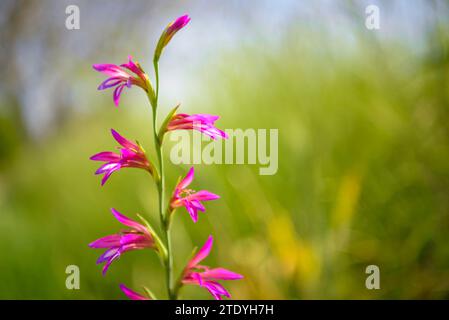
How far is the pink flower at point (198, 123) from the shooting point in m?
0.35

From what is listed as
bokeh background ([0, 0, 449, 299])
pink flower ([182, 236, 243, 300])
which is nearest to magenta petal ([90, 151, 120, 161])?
pink flower ([182, 236, 243, 300])

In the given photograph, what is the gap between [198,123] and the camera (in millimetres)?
368

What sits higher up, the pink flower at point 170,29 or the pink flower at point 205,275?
the pink flower at point 170,29

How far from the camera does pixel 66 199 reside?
176 cm

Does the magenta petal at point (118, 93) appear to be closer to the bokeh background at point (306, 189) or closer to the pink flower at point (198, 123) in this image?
the pink flower at point (198, 123)

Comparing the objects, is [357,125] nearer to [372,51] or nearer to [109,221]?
[372,51]

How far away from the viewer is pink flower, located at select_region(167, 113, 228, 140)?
35cm

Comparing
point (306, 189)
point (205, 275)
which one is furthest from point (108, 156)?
point (306, 189)

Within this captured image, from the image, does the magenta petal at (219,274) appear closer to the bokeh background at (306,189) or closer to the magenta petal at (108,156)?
the magenta petal at (108,156)

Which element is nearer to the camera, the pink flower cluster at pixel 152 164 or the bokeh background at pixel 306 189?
the pink flower cluster at pixel 152 164

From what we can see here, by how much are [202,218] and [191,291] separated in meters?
0.24

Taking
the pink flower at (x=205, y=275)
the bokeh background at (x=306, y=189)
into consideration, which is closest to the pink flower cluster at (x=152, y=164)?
the pink flower at (x=205, y=275)

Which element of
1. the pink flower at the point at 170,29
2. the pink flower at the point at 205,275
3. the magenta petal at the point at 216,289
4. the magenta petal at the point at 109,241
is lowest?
the magenta petal at the point at 216,289

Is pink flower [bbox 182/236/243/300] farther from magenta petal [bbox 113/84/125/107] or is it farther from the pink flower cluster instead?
magenta petal [bbox 113/84/125/107]
